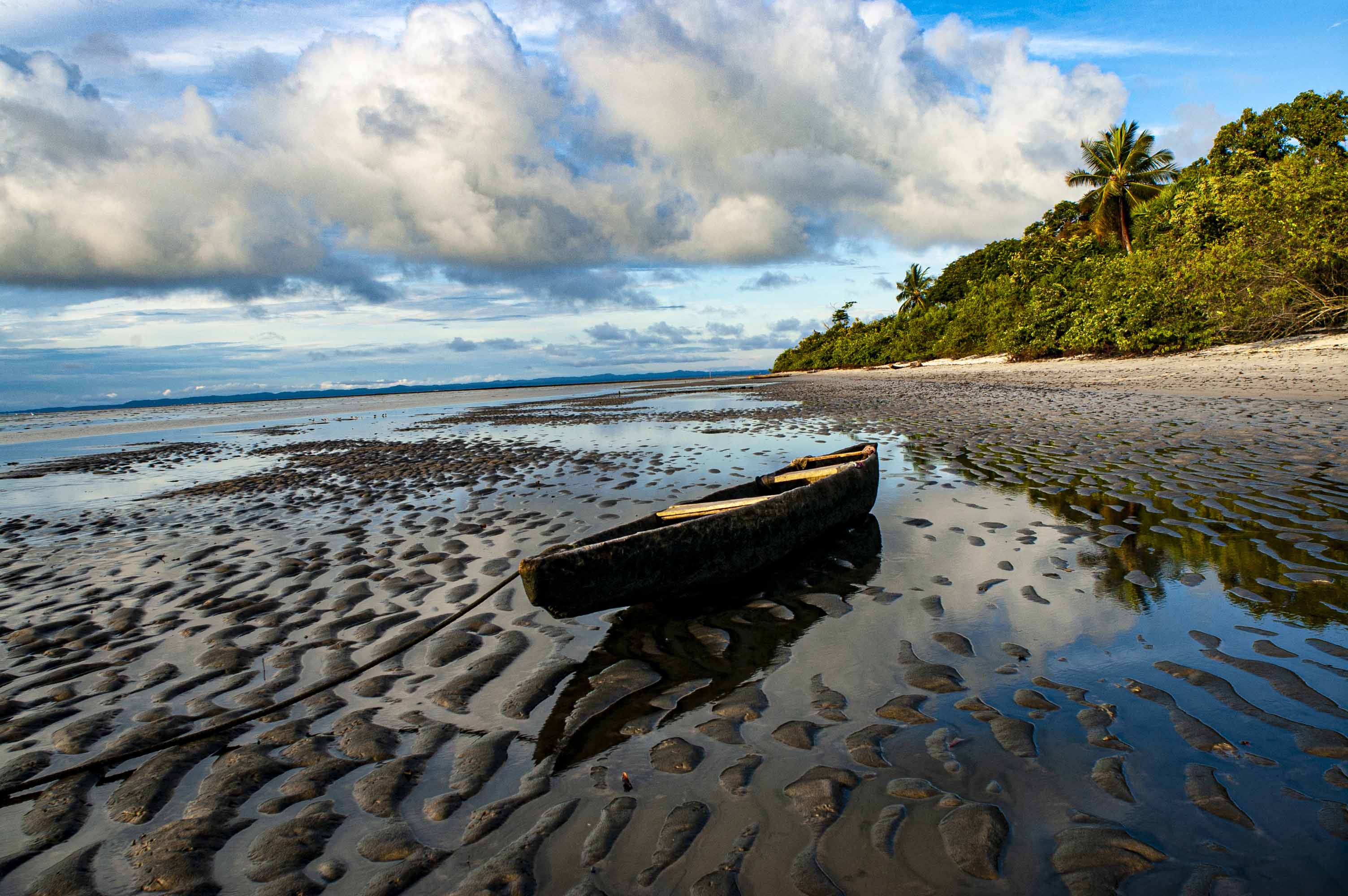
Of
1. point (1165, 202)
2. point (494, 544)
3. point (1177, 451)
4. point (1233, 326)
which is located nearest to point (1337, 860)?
point (494, 544)

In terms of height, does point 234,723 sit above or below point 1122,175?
below

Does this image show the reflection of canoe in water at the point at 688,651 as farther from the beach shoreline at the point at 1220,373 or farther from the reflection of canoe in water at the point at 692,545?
the beach shoreline at the point at 1220,373

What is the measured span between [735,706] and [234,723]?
116 inches

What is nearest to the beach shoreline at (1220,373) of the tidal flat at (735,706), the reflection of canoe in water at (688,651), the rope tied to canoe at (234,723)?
the tidal flat at (735,706)

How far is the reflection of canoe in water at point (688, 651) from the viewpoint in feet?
12.2

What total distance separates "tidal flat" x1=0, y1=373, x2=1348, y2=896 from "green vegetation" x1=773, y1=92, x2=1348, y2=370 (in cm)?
1999

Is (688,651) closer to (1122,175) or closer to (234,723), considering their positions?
(234,723)

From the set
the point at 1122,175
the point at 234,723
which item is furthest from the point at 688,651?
the point at 1122,175

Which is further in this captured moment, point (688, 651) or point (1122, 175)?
point (1122, 175)

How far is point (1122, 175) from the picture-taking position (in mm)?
48281

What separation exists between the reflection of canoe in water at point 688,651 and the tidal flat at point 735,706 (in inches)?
1.2

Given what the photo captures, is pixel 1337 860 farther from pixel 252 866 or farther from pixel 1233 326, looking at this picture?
pixel 1233 326

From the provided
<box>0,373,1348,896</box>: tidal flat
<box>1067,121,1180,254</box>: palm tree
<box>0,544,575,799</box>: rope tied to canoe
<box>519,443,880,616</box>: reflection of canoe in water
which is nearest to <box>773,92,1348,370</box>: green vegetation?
<box>1067,121,1180,254</box>: palm tree

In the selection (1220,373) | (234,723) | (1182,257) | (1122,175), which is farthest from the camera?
(1122,175)
